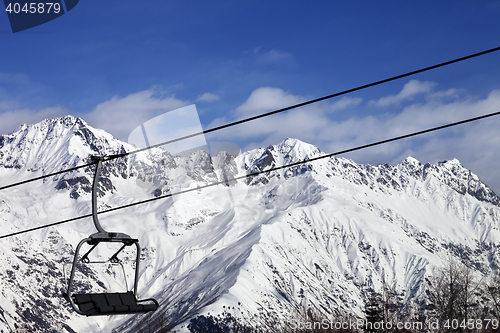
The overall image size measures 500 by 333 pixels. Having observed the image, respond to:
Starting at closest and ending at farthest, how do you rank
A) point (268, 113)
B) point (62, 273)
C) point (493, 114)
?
point (62, 273) → point (493, 114) → point (268, 113)

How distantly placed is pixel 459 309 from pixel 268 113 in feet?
102

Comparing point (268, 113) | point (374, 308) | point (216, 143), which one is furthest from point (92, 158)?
point (374, 308)

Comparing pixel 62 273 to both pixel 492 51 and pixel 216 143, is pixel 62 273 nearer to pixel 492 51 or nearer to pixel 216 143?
pixel 492 51

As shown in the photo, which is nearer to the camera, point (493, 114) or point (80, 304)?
point (80, 304)

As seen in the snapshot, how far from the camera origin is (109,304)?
31.6 ft

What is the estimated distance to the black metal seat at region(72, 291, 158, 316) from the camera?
9.35m

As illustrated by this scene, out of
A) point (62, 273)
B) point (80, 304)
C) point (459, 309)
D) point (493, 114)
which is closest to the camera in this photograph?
point (80, 304)

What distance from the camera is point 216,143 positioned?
27.0 meters

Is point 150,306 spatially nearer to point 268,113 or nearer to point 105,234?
point 105,234

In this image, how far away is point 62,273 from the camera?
398 inches

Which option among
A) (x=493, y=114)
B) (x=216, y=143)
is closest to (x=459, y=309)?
(x=216, y=143)

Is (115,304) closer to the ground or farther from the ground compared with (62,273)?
closer to the ground

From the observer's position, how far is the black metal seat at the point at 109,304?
9352 millimetres

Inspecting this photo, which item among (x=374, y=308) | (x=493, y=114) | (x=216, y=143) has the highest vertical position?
(x=216, y=143)
